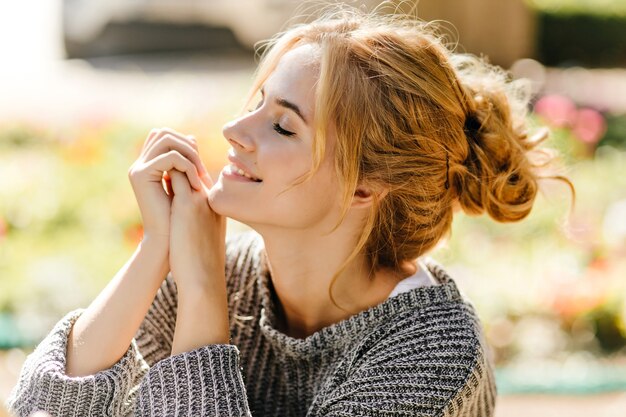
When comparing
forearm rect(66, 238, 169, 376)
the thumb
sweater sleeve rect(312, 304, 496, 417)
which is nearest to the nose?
the thumb

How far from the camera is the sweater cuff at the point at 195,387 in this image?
2.12 m

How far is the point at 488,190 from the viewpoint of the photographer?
7.87 feet

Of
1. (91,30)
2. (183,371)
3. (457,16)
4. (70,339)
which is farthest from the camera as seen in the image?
(91,30)

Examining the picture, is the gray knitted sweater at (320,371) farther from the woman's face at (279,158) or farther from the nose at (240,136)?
the nose at (240,136)

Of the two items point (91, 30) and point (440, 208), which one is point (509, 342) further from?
point (91, 30)

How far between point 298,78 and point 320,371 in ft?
2.45

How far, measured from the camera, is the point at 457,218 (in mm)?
4852

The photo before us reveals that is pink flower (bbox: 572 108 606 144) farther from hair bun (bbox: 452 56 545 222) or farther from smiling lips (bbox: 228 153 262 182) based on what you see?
smiling lips (bbox: 228 153 262 182)

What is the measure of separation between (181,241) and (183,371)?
334 mm

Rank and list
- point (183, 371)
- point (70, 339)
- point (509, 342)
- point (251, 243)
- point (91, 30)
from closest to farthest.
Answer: point (183, 371)
point (70, 339)
point (251, 243)
point (509, 342)
point (91, 30)

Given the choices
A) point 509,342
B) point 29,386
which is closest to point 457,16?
point 509,342

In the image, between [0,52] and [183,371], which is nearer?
[183,371]

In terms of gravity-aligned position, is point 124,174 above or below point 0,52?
below

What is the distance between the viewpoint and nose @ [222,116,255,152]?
86.8 inches
